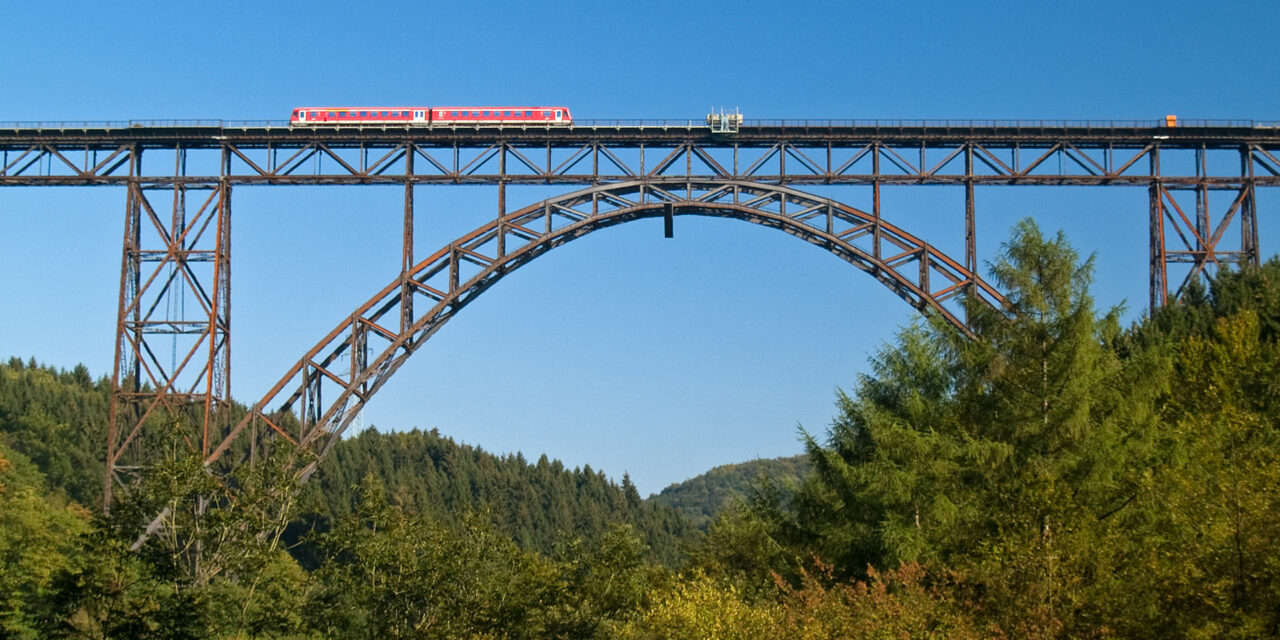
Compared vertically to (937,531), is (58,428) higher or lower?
higher

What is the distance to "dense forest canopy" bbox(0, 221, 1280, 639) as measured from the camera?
2472cm

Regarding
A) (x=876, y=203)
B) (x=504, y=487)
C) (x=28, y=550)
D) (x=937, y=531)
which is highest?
(x=876, y=203)

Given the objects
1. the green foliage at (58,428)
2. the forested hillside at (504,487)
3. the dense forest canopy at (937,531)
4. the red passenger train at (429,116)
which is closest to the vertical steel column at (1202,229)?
the dense forest canopy at (937,531)

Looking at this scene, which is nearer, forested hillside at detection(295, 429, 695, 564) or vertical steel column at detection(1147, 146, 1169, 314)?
vertical steel column at detection(1147, 146, 1169, 314)

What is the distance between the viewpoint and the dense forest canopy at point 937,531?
81.1 feet

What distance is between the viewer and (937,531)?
112 feet

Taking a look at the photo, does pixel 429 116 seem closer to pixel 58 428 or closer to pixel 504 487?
pixel 58 428

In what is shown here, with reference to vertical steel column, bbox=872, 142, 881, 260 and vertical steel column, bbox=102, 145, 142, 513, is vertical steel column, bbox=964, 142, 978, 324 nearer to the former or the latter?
vertical steel column, bbox=872, 142, 881, 260

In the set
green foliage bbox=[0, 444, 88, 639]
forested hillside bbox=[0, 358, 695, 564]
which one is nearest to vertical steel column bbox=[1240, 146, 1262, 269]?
green foliage bbox=[0, 444, 88, 639]

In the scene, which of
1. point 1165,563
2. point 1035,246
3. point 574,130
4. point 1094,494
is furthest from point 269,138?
point 1165,563

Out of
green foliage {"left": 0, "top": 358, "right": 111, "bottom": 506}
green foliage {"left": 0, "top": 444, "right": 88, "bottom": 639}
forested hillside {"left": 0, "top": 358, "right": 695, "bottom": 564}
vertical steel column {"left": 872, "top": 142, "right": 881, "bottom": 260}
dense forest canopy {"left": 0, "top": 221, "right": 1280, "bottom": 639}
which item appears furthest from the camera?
forested hillside {"left": 0, "top": 358, "right": 695, "bottom": 564}

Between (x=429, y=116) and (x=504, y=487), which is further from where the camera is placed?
(x=504, y=487)

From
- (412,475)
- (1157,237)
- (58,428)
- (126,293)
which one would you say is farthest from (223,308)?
(412,475)

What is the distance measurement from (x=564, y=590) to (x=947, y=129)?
21018 millimetres
